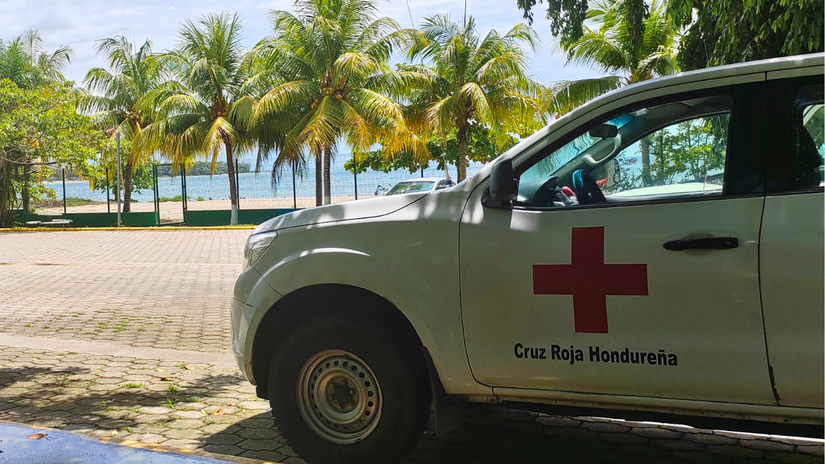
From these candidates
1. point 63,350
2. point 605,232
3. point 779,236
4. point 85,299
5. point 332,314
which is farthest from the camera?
point 85,299

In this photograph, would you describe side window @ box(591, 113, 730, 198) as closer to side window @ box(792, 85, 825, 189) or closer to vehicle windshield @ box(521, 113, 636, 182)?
vehicle windshield @ box(521, 113, 636, 182)

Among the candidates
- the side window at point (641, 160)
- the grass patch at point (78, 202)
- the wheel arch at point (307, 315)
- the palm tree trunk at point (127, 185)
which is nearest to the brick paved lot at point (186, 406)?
the wheel arch at point (307, 315)

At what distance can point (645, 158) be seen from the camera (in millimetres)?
3506

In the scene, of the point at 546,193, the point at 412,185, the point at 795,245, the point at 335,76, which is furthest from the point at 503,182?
the point at 335,76

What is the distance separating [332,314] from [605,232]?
1361 mm

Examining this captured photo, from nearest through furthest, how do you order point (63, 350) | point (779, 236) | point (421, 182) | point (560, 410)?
point (779, 236)
point (560, 410)
point (63, 350)
point (421, 182)

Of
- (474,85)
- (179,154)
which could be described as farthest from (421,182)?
(179,154)

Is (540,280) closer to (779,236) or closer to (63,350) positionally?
(779,236)

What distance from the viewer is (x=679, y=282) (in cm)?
319

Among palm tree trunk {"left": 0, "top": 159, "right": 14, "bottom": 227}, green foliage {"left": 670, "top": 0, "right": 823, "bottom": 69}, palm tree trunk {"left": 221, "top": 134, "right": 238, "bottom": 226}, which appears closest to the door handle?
green foliage {"left": 670, "top": 0, "right": 823, "bottom": 69}

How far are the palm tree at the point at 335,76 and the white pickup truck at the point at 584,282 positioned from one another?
24.7 m

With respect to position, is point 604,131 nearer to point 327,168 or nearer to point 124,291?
point 124,291

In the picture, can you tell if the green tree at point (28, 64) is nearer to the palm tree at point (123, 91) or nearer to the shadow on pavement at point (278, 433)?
the palm tree at point (123, 91)

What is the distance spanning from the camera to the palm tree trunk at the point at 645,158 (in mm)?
3465
